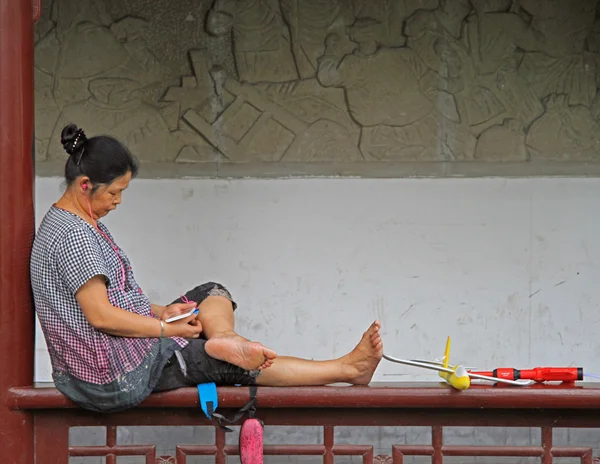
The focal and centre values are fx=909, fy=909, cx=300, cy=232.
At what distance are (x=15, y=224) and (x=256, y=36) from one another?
254 centimetres

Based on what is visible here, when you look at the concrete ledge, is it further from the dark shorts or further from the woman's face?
the dark shorts

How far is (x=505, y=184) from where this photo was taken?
17.7ft

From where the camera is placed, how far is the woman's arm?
3045 millimetres

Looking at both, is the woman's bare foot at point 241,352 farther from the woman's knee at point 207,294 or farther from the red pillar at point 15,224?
the red pillar at point 15,224

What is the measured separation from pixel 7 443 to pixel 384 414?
1.30 meters

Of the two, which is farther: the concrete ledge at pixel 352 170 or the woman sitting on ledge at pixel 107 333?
the concrete ledge at pixel 352 170

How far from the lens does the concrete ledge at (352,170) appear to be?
212 inches

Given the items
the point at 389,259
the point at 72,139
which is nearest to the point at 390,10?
the point at 389,259

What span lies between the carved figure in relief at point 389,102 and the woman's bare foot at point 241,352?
2.47m

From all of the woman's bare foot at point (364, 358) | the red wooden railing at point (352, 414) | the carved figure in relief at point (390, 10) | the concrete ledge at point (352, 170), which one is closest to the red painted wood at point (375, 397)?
the red wooden railing at point (352, 414)

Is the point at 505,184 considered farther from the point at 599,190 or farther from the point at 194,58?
the point at 194,58

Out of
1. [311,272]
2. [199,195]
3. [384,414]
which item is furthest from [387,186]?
[384,414]

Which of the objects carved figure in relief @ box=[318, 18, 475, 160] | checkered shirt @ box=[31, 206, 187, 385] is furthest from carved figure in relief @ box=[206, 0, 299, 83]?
checkered shirt @ box=[31, 206, 187, 385]

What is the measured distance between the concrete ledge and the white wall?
43mm
